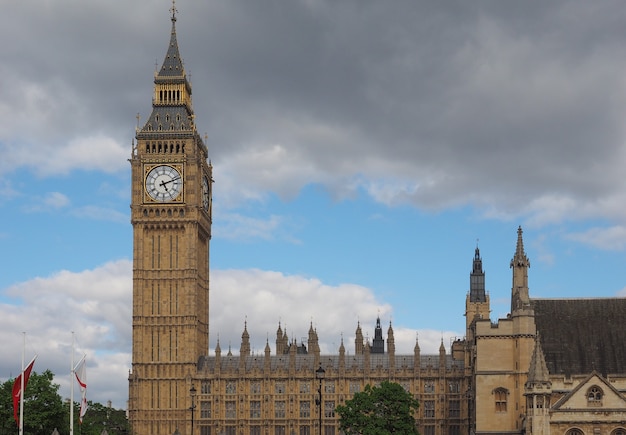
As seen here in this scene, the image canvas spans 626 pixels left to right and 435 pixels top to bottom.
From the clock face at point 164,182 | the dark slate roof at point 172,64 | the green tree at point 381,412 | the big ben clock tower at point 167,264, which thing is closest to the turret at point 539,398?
the green tree at point 381,412

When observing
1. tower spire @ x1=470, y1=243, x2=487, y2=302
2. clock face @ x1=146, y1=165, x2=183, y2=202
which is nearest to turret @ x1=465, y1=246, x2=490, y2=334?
tower spire @ x1=470, y1=243, x2=487, y2=302

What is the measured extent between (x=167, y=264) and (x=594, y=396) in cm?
6411

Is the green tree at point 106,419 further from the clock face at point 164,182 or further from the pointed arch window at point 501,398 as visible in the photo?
the pointed arch window at point 501,398

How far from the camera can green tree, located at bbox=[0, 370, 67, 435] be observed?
322 feet

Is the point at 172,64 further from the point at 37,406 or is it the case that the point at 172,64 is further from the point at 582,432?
the point at 582,432

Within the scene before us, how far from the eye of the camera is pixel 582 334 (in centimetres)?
10400

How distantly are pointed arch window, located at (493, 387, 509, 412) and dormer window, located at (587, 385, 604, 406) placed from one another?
1511cm

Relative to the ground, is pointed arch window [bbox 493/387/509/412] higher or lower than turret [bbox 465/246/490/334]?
lower

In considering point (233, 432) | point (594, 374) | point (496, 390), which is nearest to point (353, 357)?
point (233, 432)

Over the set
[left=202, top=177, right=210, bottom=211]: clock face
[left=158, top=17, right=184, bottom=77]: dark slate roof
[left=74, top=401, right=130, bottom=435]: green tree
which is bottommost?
[left=74, top=401, right=130, bottom=435]: green tree

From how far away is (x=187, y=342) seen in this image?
13825 centimetres

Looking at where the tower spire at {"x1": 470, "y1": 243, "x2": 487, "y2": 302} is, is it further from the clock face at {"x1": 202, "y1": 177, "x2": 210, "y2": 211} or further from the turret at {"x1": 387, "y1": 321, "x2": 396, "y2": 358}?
the clock face at {"x1": 202, "y1": 177, "x2": 210, "y2": 211}

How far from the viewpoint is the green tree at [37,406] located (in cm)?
9800

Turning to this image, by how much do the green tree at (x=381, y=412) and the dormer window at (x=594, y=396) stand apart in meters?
21.2
